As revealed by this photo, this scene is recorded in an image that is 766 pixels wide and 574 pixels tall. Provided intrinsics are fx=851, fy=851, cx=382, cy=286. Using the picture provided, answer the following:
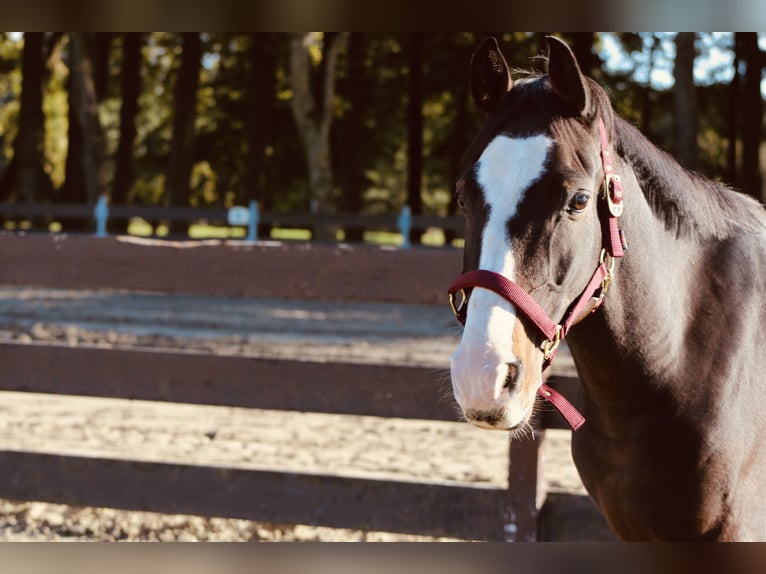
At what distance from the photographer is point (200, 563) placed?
203 cm

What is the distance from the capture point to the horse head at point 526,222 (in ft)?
5.92

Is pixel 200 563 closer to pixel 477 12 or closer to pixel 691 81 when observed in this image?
pixel 477 12

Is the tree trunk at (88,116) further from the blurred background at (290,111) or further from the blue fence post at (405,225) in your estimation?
the blue fence post at (405,225)

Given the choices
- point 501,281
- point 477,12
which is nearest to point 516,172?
point 501,281

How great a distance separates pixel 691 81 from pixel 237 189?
60.6 ft

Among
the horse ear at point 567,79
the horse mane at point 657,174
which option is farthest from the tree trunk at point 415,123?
the horse ear at point 567,79

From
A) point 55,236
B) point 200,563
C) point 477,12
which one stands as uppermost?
point 477,12

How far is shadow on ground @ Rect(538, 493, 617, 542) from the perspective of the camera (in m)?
3.46

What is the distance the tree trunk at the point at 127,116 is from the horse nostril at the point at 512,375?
19.0 metres

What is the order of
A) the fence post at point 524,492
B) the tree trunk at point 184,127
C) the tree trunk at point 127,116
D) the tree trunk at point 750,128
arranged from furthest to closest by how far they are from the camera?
1. the tree trunk at point 127,116
2. the tree trunk at point 184,127
3. the tree trunk at point 750,128
4. the fence post at point 524,492

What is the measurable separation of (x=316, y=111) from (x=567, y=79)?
45.9 ft

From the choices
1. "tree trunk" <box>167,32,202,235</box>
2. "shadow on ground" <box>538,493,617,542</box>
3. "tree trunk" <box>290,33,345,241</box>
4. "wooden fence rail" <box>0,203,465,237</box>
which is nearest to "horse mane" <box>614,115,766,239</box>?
"shadow on ground" <box>538,493,617,542</box>

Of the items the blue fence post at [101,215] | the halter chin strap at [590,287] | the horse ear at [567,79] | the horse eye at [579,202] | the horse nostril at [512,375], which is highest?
the horse ear at [567,79]

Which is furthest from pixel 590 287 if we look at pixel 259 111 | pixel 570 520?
pixel 259 111
